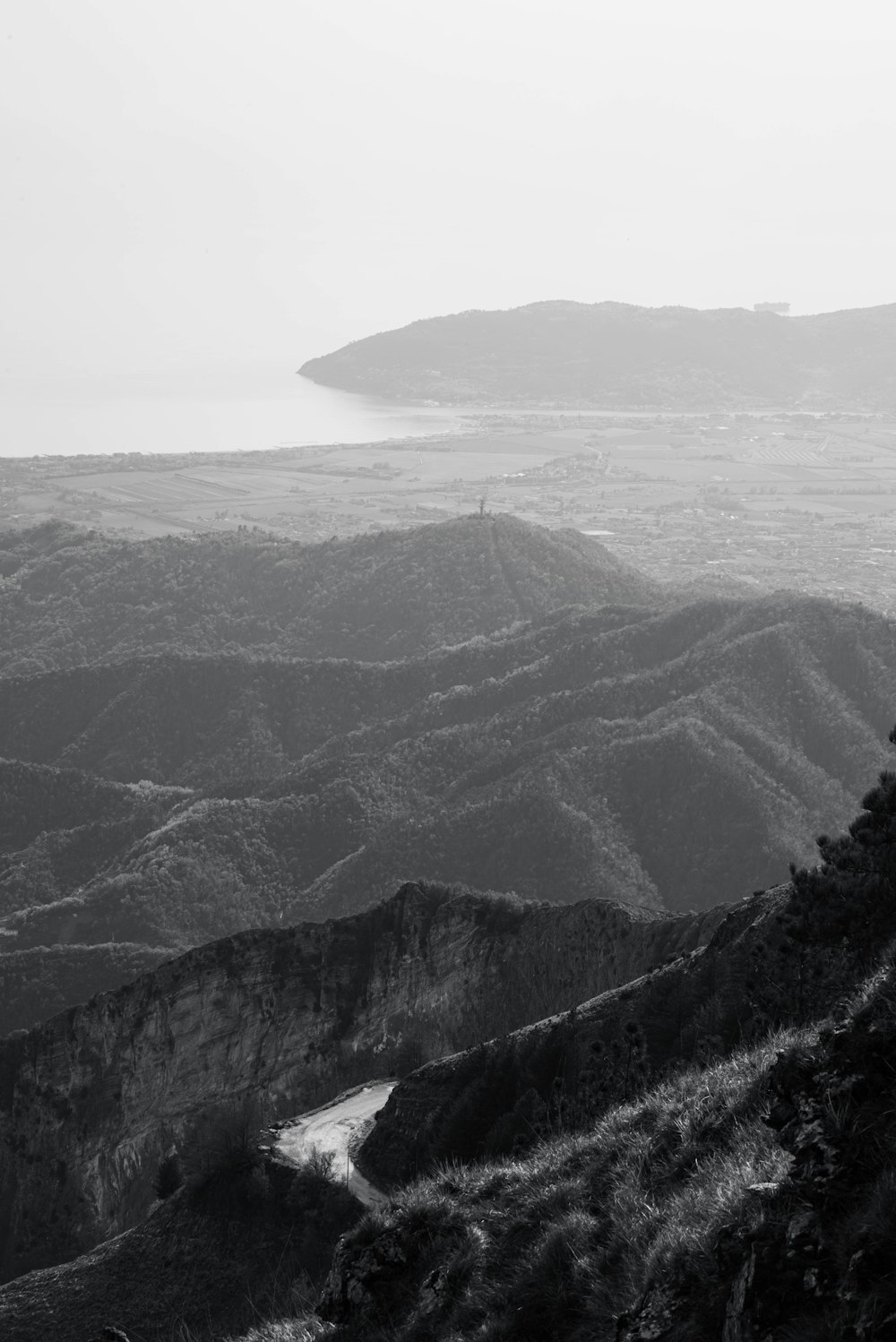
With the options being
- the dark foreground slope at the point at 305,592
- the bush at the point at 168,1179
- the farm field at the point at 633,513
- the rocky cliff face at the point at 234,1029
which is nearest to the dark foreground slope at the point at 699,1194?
the bush at the point at 168,1179

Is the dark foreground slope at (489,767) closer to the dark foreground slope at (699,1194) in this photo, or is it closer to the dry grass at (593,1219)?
the dark foreground slope at (699,1194)

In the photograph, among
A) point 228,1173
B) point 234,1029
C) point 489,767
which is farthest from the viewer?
point 489,767

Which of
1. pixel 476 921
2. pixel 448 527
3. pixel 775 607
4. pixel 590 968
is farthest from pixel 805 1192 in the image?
pixel 448 527

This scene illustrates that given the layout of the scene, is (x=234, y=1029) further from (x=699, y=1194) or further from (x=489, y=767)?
(x=699, y=1194)

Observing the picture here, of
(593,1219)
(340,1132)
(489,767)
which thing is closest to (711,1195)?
(593,1219)

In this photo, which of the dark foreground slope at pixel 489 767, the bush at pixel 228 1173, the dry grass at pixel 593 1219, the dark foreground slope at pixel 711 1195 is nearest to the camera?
the dark foreground slope at pixel 711 1195

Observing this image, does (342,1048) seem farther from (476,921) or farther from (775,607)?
(775,607)
